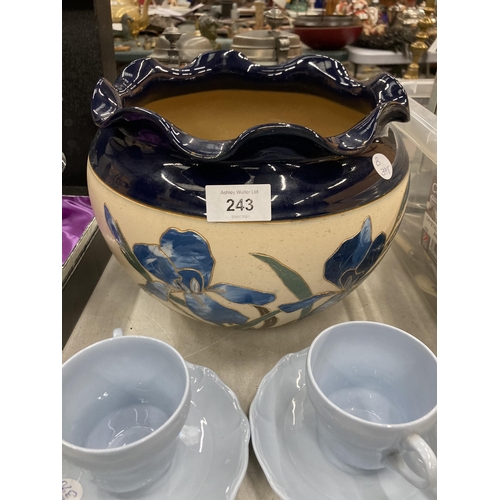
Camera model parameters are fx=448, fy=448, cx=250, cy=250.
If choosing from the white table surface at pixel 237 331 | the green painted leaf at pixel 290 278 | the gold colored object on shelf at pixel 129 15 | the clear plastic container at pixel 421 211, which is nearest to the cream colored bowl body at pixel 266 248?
the green painted leaf at pixel 290 278

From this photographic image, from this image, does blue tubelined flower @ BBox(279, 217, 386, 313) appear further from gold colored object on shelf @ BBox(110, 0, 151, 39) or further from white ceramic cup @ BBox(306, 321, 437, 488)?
gold colored object on shelf @ BBox(110, 0, 151, 39)

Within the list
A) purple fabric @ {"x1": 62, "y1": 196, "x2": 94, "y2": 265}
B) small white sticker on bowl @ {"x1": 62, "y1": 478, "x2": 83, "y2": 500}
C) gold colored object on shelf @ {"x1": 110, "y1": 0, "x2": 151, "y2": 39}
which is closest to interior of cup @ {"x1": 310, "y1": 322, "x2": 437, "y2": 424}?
small white sticker on bowl @ {"x1": 62, "y1": 478, "x2": 83, "y2": 500}

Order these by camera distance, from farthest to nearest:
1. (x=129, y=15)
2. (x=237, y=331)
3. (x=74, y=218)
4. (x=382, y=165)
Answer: (x=129, y=15), (x=74, y=218), (x=237, y=331), (x=382, y=165)

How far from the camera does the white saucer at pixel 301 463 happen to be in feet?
1.33

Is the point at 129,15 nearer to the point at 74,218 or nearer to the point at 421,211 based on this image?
the point at 74,218

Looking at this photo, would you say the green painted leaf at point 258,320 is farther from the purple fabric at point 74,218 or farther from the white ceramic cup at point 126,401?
the purple fabric at point 74,218

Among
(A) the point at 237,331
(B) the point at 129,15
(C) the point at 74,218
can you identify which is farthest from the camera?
(B) the point at 129,15

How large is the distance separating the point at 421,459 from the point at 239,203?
0.25 m

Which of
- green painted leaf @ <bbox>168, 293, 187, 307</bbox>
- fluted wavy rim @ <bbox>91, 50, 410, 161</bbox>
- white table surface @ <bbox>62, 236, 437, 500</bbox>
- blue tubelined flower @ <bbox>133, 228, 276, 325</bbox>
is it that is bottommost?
white table surface @ <bbox>62, 236, 437, 500</bbox>

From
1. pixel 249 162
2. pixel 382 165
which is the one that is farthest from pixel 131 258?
pixel 382 165

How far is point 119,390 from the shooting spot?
0.46 m

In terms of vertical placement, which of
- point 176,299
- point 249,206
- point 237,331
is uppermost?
point 249,206

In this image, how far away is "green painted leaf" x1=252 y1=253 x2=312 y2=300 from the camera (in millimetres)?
418
